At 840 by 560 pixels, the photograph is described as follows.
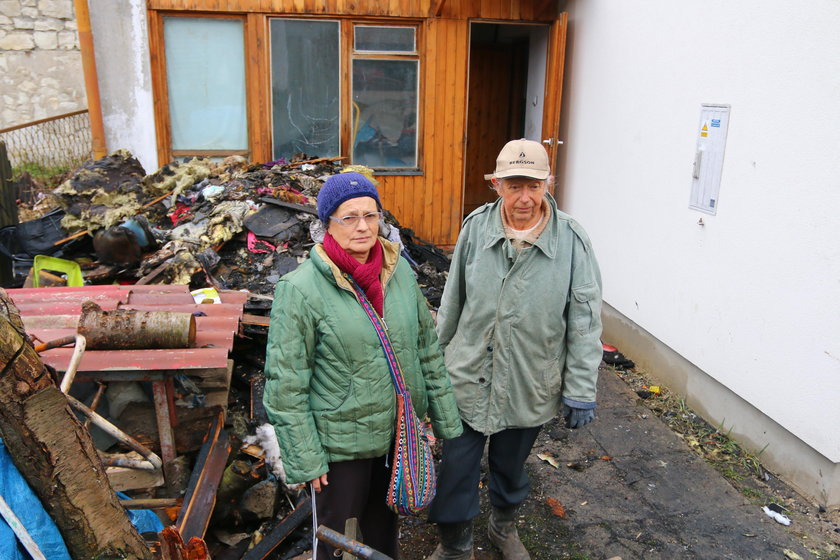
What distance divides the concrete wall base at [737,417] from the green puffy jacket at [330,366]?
2.79 meters

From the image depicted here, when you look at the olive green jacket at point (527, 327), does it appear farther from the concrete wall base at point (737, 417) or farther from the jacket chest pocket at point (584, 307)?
the concrete wall base at point (737, 417)

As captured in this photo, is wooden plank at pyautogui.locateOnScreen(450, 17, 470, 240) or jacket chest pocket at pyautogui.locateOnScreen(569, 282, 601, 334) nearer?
jacket chest pocket at pyautogui.locateOnScreen(569, 282, 601, 334)

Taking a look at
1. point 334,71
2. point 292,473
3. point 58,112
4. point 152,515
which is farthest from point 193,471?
point 58,112

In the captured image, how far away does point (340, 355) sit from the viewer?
2426 millimetres

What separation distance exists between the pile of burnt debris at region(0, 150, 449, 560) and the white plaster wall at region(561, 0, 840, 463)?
7.70ft

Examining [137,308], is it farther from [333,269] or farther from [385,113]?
[385,113]

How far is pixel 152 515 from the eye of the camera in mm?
3201

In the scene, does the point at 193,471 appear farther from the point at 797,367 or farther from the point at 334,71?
the point at 334,71

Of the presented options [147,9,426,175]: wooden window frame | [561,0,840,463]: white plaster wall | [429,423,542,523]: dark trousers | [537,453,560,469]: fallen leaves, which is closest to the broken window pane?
[147,9,426,175]: wooden window frame

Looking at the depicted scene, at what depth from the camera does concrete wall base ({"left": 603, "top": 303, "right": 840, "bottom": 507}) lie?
12.8 feet

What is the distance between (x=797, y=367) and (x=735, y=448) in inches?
34.7

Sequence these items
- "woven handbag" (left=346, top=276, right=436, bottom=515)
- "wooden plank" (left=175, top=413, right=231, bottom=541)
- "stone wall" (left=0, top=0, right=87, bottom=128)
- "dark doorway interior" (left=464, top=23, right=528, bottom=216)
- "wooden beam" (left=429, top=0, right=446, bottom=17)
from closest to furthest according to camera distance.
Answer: "woven handbag" (left=346, top=276, right=436, bottom=515) < "wooden plank" (left=175, top=413, right=231, bottom=541) < "wooden beam" (left=429, top=0, right=446, bottom=17) < "dark doorway interior" (left=464, top=23, right=528, bottom=216) < "stone wall" (left=0, top=0, right=87, bottom=128)

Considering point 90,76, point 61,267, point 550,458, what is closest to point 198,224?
point 61,267

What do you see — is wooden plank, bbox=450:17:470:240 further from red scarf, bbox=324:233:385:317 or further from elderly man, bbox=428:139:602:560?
red scarf, bbox=324:233:385:317
